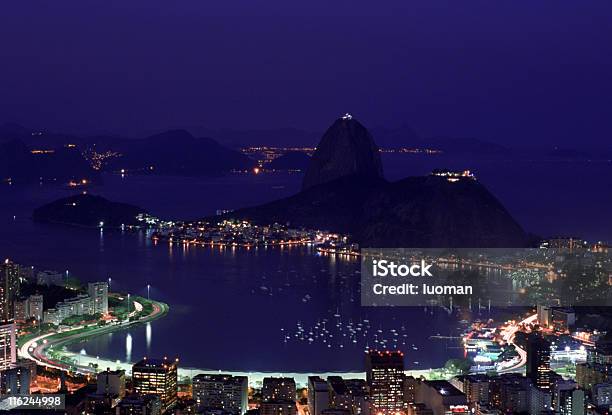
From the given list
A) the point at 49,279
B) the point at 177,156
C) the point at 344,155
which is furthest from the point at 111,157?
the point at 49,279

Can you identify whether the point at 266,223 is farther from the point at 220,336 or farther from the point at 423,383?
the point at 423,383

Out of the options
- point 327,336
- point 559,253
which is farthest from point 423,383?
point 559,253

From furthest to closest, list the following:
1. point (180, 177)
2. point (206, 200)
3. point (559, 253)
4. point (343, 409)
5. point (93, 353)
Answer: point (180, 177) < point (206, 200) < point (559, 253) < point (93, 353) < point (343, 409)

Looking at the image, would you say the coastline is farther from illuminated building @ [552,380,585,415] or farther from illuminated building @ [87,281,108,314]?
illuminated building @ [552,380,585,415]

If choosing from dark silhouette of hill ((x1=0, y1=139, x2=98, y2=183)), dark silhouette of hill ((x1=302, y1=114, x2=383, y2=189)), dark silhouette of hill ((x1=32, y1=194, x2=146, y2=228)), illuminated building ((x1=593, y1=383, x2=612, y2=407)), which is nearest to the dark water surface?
dark silhouette of hill ((x1=32, y1=194, x2=146, y2=228))

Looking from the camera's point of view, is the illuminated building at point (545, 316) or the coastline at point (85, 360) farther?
the illuminated building at point (545, 316)

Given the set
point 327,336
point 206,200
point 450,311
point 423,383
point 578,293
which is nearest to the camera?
point 423,383

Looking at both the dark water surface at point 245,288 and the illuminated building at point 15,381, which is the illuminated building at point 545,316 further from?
the illuminated building at point 15,381

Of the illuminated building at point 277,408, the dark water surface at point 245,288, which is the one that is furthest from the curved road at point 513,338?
the illuminated building at point 277,408
